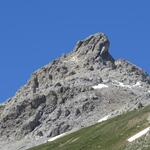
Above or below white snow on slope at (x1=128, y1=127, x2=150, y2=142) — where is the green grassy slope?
above

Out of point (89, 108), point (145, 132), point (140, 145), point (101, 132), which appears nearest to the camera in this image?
point (140, 145)

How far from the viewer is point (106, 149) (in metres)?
93.4

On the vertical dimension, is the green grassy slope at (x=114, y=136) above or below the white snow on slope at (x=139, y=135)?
above

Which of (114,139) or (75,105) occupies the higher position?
(75,105)

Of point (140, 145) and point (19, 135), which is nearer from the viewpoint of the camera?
point (140, 145)

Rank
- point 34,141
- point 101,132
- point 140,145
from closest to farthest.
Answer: point 140,145 < point 101,132 < point 34,141

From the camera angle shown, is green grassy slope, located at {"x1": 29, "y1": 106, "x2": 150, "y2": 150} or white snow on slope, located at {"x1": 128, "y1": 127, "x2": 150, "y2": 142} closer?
white snow on slope, located at {"x1": 128, "y1": 127, "x2": 150, "y2": 142}

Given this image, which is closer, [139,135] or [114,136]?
[139,135]

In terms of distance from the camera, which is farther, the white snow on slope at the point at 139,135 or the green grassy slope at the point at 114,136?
the green grassy slope at the point at 114,136

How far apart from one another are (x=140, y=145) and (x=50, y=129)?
103909 mm

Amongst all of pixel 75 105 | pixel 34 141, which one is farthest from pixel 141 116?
pixel 75 105

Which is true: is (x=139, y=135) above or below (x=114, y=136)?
below

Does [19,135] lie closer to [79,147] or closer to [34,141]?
[34,141]

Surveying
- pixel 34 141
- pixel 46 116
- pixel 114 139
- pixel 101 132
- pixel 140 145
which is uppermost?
pixel 46 116
